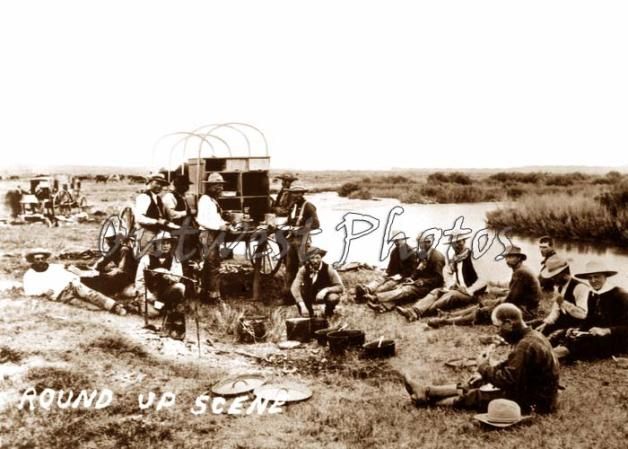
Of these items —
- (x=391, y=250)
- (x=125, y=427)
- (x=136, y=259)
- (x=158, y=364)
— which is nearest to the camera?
(x=125, y=427)

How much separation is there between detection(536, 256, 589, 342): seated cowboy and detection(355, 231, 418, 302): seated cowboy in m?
1.67

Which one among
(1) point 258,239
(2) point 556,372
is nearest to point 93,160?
(1) point 258,239

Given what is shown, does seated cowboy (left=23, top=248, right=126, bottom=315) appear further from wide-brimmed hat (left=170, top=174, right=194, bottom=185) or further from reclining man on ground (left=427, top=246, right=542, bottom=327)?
reclining man on ground (left=427, top=246, right=542, bottom=327)

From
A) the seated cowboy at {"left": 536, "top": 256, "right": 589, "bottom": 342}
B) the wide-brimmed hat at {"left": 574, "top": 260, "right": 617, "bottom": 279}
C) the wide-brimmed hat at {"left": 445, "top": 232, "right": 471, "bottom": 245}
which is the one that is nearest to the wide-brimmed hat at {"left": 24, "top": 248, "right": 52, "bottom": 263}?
the wide-brimmed hat at {"left": 445, "top": 232, "right": 471, "bottom": 245}

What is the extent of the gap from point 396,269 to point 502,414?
2781 millimetres

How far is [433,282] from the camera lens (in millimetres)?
7000

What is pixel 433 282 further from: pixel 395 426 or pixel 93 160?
pixel 93 160

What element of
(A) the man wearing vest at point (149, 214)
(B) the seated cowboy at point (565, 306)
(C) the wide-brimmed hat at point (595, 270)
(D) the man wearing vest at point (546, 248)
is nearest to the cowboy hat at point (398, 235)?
(D) the man wearing vest at point (546, 248)

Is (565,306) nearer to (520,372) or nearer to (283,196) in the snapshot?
(520,372)

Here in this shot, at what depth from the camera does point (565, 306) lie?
19.1ft

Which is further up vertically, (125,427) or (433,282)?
(433,282)

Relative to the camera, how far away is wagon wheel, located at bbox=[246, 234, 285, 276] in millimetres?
6723

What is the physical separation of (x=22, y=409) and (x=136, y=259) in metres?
1.85

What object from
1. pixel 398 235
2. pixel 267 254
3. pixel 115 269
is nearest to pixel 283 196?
pixel 267 254
